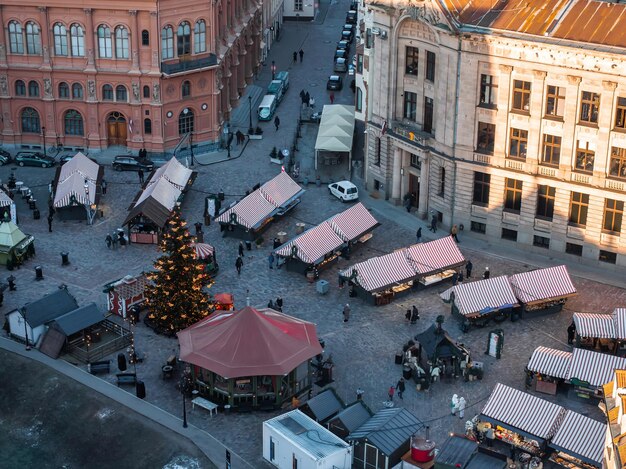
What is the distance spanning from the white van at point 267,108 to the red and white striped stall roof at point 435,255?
135 feet

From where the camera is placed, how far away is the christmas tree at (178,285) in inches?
A: 3664

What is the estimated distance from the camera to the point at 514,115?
10675 cm

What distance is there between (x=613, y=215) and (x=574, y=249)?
4754 mm

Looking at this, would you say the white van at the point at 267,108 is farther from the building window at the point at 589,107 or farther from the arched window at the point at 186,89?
the building window at the point at 589,107

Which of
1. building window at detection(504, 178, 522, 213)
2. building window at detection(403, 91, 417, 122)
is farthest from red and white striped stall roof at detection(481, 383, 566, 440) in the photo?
building window at detection(403, 91, 417, 122)

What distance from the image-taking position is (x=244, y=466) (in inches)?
3196

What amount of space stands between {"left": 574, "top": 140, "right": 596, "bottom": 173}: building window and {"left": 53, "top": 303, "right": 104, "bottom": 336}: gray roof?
135ft

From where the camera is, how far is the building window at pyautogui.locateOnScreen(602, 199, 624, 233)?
343 feet

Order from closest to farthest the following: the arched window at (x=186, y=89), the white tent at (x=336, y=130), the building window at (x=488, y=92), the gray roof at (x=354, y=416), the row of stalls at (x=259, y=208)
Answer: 1. the gray roof at (x=354, y=416)
2. the building window at (x=488, y=92)
3. the row of stalls at (x=259, y=208)
4. the white tent at (x=336, y=130)
5. the arched window at (x=186, y=89)

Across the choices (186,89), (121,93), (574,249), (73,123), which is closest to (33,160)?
(73,123)

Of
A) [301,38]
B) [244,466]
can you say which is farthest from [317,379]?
[301,38]

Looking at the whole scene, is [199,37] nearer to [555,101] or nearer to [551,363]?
[555,101]

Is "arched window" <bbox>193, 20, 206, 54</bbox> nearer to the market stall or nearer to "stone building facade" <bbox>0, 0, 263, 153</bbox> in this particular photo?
"stone building facade" <bbox>0, 0, 263, 153</bbox>

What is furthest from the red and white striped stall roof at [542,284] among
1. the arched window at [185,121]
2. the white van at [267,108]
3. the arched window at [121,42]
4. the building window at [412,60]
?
the white van at [267,108]
